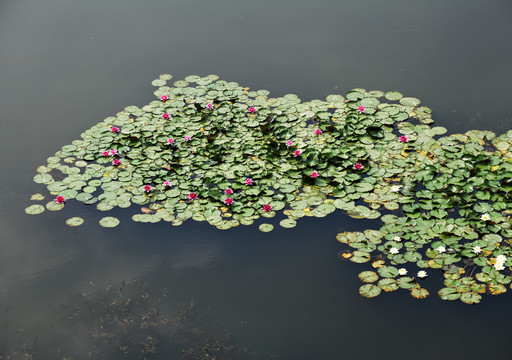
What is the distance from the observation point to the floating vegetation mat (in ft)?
→ 16.6

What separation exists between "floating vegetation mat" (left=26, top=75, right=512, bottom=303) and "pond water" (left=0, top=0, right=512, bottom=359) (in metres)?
0.18

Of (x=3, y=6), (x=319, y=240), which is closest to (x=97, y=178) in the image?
(x=319, y=240)

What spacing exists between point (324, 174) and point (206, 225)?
1399 mm

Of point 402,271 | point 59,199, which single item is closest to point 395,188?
point 402,271

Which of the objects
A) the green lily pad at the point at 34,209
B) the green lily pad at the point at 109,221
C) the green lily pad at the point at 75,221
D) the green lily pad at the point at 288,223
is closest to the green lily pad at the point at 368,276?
the green lily pad at the point at 288,223

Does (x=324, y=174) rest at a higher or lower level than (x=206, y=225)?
higher

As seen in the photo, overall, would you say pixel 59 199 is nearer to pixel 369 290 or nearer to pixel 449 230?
pixel 369 290

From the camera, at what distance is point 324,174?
5.91 meters

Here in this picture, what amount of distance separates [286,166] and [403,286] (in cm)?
194

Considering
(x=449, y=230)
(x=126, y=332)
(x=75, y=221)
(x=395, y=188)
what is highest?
(x=395, y=188)

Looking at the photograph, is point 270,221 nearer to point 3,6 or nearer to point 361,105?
point 361,105

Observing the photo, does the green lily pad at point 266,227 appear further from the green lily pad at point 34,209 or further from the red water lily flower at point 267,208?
the green lily pad at point 34,209

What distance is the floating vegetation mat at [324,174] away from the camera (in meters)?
5.06

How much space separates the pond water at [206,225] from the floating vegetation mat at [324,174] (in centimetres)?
18
